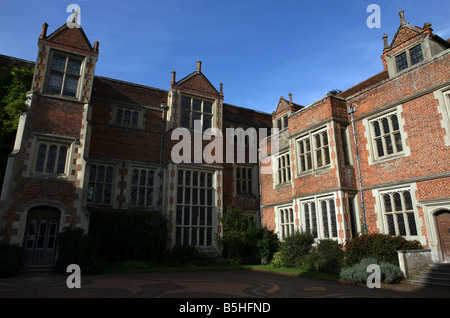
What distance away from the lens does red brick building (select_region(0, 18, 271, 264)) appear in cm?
1203

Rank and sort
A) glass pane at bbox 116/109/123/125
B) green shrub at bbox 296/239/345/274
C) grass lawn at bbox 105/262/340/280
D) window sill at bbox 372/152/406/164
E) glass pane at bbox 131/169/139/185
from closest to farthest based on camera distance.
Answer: green shrub at bbox 296/239/345/274 < window sill at bbox 372/152/406/164 < grass lawn at bbox 105/262/340/280 < glass pane at bbox 131/169/139/185 < glass pane at bbox 116/109/123/125

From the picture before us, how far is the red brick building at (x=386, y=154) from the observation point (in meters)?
9.59

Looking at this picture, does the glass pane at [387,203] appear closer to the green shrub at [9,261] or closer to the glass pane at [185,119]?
the glass pane at [185,119]

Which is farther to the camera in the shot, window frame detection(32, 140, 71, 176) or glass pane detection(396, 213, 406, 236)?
window frame detection(32, 140, 71, 176)

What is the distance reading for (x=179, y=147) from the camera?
628 inches

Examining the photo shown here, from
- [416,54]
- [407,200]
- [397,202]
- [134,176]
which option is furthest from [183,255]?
[416,54]

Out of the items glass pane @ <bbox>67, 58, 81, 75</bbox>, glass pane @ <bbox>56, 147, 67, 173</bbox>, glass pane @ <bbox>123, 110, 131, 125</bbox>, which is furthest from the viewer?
glass pane @ <bbox>123, 110, 131, 125</bbox>

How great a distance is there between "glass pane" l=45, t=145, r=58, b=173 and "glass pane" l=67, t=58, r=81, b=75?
4.20 m

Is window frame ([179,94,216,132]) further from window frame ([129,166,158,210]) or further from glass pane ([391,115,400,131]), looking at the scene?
glass pane ([391,115,400,131])

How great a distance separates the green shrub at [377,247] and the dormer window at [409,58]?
8006 millimetres

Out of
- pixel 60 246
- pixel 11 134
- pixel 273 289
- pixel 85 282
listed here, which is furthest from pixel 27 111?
pixel 273 289

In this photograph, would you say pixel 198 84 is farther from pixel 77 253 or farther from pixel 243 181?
pixel 77 253

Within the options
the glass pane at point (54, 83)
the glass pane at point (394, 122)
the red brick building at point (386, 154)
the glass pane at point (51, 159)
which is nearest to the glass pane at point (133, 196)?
the glass pane at point (51, 159)

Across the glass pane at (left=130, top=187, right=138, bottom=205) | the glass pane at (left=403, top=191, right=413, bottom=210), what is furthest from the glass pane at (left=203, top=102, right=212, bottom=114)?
the glass pane at (left=403, top=191, right=413, bottom=210)
